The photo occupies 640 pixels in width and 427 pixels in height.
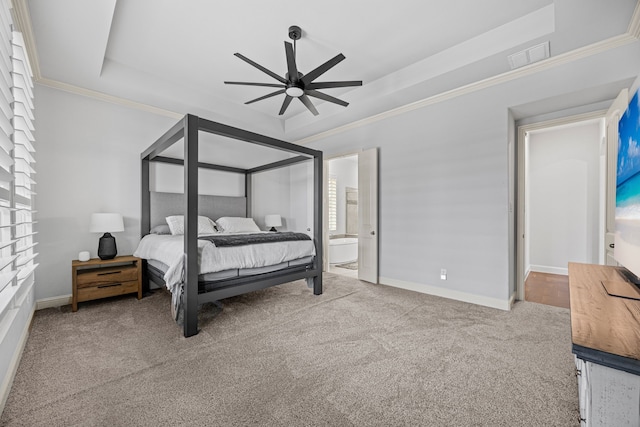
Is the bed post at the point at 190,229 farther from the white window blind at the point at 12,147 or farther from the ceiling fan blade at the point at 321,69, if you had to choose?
the ceiling fan blade at the point at 321,69

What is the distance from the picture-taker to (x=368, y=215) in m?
4.54

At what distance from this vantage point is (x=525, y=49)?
2752 mm

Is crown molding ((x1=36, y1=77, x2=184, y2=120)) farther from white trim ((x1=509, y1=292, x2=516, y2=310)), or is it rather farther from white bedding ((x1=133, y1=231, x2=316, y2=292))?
white trim ((x1=509, y1=292, x2=516, y2=310))

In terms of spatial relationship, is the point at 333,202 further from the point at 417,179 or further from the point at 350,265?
the point at 417,179

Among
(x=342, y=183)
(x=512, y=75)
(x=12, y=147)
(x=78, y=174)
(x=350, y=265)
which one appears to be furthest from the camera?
(x=342, y=183)

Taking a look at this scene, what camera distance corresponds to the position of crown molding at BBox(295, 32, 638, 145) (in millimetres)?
2604

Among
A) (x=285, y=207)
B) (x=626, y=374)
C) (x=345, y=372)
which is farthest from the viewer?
(x=285, y=207)

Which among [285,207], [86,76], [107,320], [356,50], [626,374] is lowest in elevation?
[107,320]

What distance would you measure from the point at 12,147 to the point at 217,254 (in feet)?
5.31

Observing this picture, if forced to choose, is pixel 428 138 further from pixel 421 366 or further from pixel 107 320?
pixel 107 320

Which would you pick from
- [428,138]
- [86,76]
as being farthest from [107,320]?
[428,138]

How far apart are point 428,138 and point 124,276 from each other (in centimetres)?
437

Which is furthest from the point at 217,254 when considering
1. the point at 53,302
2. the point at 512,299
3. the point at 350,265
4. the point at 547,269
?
the point at 547,269

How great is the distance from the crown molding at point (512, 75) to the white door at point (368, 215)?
598 millimetres
